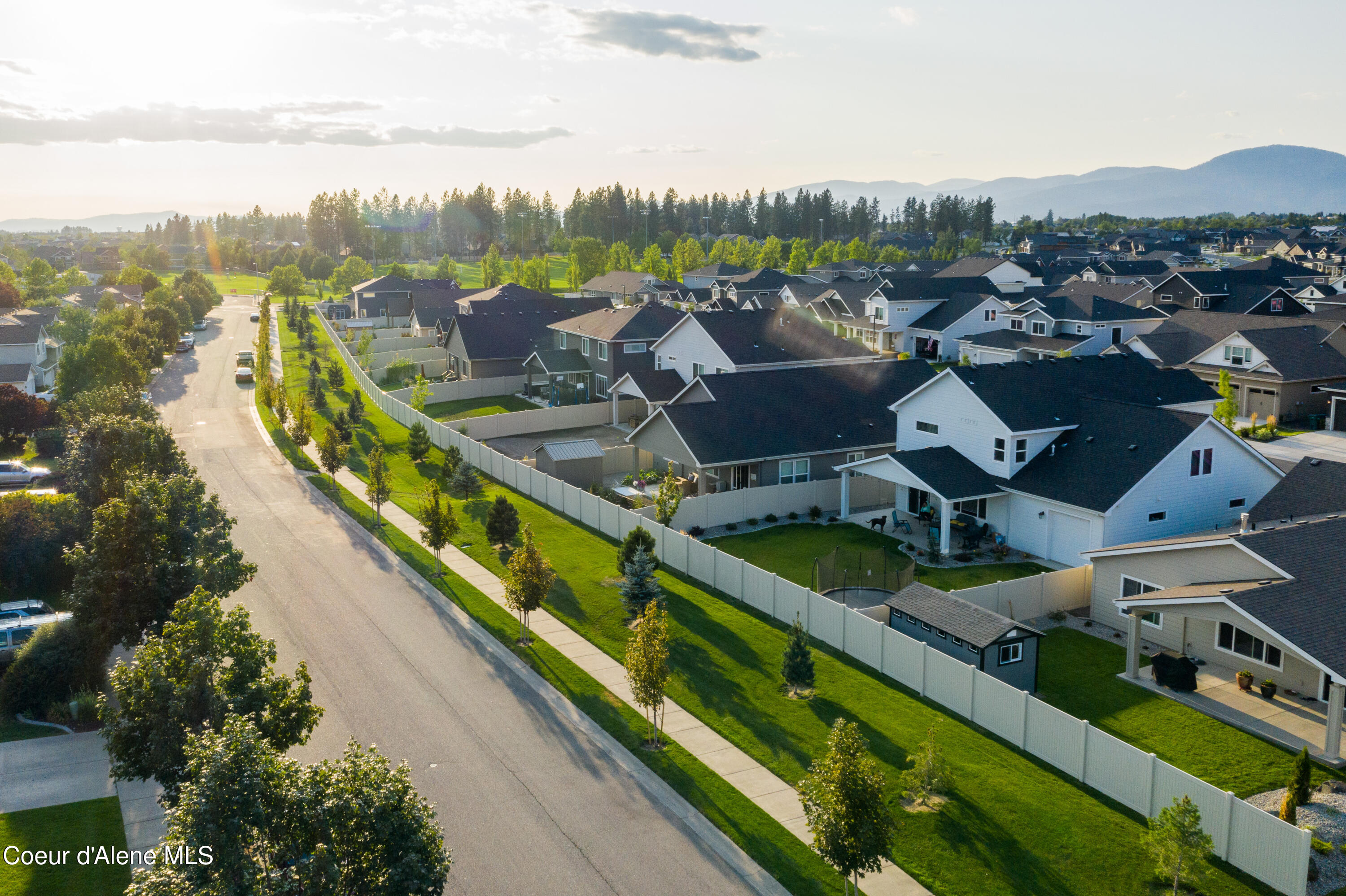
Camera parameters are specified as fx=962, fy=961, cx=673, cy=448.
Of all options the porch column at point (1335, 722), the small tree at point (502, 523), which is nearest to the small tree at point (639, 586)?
the small tree at point (502, 523)

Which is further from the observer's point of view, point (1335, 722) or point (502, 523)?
point (502, 523)

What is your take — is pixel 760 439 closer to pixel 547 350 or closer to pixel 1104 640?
pixel 1104 640

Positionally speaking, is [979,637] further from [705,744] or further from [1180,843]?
[1180,843]

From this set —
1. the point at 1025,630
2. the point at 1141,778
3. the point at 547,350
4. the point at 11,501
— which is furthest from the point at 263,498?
the point at 1141,778

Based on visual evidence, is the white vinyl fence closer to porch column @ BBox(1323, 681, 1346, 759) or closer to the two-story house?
the two-story house

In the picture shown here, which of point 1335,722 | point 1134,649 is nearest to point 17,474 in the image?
point 1134,649

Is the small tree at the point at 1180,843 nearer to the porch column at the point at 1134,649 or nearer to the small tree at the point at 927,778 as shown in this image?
the small tree at the point at 927,778

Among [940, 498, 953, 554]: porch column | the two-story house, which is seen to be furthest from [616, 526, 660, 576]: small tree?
the two-story house
